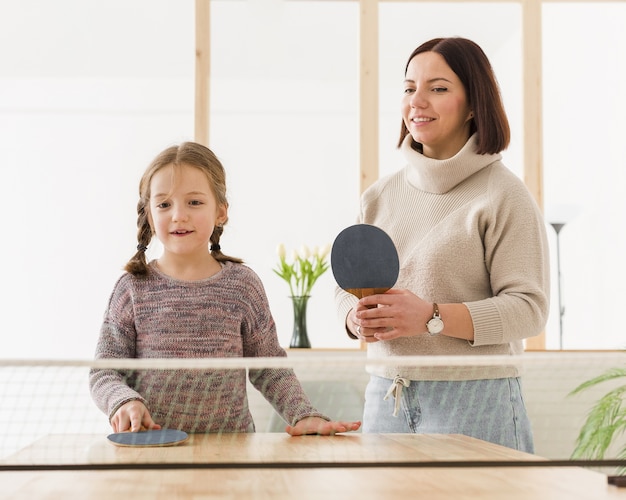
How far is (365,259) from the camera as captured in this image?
71.9 inches

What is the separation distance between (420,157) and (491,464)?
40.6 inches

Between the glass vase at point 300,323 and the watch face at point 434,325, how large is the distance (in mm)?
2887

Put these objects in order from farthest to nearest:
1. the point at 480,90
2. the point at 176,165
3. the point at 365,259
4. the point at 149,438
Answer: the point at 176,165 → the point at 480,90 → the point at 365,259 → the point at 149,438

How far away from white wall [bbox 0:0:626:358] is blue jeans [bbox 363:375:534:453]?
10.8 ft

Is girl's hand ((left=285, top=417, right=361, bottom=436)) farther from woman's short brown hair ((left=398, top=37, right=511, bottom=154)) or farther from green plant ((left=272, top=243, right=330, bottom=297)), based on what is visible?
green plant ((left=272, top=243, right=330, bottom=297))

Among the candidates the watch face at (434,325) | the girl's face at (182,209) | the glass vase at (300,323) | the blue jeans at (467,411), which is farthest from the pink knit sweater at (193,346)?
the glass vase at (300,323)

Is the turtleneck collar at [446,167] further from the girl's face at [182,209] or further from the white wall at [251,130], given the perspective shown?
the white wall at [251,130]

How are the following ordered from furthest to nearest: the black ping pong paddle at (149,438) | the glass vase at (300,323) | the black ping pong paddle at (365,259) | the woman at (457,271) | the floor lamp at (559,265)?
1. the floor lamp at (559,265)
2. the glass vase at (300,323)
3. the woman at (457,271)
4. the black ping pong paddle at (365,259)
5. the black ping pong paddle at (149,438)

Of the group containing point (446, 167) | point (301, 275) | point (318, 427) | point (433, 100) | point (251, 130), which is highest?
point (251, 130)

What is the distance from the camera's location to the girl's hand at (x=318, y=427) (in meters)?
1.86

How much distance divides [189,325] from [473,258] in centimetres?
77

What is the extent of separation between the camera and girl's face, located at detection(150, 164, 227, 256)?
2.15 metres

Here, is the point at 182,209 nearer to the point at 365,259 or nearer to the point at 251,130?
the point at 365,259

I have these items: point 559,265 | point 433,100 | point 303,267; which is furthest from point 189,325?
point 559,265
